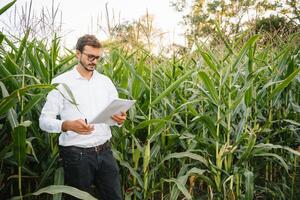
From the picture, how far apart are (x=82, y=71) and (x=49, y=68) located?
0.37 metres

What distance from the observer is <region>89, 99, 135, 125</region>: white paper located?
6.68 feet

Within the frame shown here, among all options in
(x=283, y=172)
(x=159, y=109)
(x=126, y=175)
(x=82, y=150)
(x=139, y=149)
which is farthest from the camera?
(x=283, y=172)

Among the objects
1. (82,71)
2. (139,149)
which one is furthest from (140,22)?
(139,149)

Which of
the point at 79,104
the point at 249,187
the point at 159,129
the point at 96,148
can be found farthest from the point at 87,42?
the point at 249,187

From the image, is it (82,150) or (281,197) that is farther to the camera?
(281,197)

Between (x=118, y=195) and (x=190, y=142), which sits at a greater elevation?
(x=190, y=142)

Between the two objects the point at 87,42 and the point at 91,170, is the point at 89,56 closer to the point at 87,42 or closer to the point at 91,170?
the point at 87,42

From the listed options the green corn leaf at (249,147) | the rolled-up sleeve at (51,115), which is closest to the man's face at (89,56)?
the rolled-up sleeve at (51,115)

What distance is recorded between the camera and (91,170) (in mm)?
2371

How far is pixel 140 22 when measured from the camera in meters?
2.80

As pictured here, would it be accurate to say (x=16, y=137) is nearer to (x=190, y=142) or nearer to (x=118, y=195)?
(x=118, y=195)

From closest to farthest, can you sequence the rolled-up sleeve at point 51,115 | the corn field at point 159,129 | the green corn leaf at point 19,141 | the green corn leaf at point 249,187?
the green corn leaf at point 19,141
the rolled-up sleeve at point 51,115
the corn field at point 159,129
the green corn leaf at point 249,187

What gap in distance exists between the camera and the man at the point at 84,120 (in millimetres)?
2275

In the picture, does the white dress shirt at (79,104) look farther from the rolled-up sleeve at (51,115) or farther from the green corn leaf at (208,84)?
the green corn leaf at (208,84)
